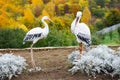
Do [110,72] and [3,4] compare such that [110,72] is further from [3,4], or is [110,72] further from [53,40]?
[3,4]

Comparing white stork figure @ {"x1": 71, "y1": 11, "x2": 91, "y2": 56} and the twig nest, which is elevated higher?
white stork figure @ {"x1": 71, "y1": 11, "x2": 91, "y2": 56}

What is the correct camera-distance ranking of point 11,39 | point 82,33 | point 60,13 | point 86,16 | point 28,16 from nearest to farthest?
point 82,33
point 11,39
point 28,16
point 86,16
point 60,13

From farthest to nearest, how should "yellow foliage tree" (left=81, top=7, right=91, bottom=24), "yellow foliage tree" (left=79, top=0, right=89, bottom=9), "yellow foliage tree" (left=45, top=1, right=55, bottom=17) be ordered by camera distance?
"yellow foliage tree" (left=79, top=0, right=89, bottom=9)
"yellow foliage tree" (left=45, top=1, right=55, bottom=17)
"yellow foliage tree" (left=81, top=7, right=91, bottom=24)

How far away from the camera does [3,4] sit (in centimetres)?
1808

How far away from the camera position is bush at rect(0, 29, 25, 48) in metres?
10.5

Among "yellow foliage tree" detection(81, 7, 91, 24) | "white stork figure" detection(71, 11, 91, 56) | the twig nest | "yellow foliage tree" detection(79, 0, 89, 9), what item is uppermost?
"white stork figure" detection(71, 11, 91, 56)

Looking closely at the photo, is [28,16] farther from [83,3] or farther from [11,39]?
[11,39]

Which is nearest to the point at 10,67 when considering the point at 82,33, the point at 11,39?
the point at 82,33

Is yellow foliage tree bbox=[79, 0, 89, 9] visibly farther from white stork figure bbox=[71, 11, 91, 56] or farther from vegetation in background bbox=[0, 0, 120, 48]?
white stork figure bbox=[71, 11, 91, 56]

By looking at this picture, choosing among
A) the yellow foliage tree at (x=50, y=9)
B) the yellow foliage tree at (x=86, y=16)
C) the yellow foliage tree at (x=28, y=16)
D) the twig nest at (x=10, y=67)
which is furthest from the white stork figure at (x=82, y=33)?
the yellow foliage tree at (x=50, y=9)

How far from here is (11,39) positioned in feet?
35.2

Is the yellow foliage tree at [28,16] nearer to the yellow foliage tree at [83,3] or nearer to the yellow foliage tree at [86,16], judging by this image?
the yellow foliage tree at [86,16]

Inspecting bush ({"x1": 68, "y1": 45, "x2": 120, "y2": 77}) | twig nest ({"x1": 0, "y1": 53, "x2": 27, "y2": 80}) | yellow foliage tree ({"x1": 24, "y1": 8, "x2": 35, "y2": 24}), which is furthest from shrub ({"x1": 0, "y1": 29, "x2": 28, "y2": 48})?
yellow foliage tree ({"x1": 24, "y1": 8, "x2": 35, "y2": 24})

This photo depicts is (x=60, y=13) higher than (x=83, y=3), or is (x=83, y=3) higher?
(x=83, y=3)
